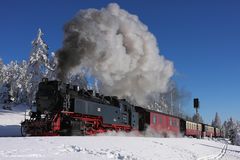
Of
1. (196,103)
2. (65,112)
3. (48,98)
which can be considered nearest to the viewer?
(65,112)

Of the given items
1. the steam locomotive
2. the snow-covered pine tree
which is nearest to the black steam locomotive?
the steam locomotive

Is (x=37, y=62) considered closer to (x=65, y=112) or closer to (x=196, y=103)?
(x=196, y=103)

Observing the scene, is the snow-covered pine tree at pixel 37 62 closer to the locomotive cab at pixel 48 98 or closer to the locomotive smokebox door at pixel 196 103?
the locomotive smokebox door at pixel 196 103

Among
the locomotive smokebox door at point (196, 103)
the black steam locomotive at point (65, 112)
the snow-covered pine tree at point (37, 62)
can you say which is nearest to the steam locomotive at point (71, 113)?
the black steam locomotive at point (65, 112)

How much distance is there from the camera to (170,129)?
34.1 metres

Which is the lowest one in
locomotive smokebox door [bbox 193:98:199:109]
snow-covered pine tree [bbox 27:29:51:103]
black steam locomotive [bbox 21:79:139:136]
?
black steam locomotive [bbox 21:79:139:136]

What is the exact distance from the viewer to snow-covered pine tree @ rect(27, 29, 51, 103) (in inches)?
1838

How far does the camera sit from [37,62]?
47.6 m

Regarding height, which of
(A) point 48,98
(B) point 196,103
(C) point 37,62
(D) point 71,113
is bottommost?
(D) point 71,113

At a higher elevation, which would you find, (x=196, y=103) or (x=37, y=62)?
(x=37, y=62)

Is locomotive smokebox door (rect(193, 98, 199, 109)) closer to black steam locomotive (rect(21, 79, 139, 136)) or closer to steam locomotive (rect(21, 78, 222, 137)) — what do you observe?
steam locomotive (rect(21, 78, 222, 137))

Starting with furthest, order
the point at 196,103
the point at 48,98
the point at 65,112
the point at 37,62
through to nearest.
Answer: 1. the point at 37,62
2. the point at 196,103
3. the point at 48,98
4. the point at 65,112

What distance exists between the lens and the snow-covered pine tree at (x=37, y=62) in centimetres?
4669

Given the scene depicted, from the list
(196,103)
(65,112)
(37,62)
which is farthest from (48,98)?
(37,62)
